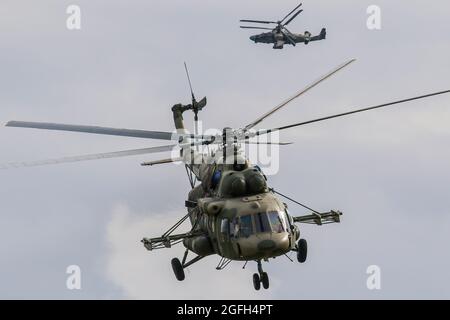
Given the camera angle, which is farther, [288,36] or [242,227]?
[288,36]

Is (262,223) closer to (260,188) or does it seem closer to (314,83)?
(260,188)

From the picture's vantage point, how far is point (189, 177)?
43.0 m

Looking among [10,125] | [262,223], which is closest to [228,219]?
[262,223]

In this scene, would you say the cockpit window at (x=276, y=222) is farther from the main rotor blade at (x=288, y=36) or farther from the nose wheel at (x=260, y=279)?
the main rotor blade at (x=288, y=36)

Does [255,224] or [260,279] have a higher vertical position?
[255,224]

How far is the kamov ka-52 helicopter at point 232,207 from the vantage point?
1382 inches

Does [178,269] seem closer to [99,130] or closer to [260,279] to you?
[260,279]

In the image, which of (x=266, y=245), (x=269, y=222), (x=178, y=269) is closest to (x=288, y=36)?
(x=178, y=269)

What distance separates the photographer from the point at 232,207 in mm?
36125

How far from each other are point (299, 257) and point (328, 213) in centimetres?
280

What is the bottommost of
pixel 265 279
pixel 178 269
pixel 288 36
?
pixel 265 279

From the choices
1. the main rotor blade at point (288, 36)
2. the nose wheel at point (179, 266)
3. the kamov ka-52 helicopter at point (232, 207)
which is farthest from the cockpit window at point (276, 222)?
the main rotor blade at point (288, 36)

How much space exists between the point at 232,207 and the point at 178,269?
192 inches

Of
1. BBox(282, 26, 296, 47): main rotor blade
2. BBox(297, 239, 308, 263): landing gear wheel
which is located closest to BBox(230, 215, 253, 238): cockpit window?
BBox(297, 239, 308, 263): landing gear wheel
